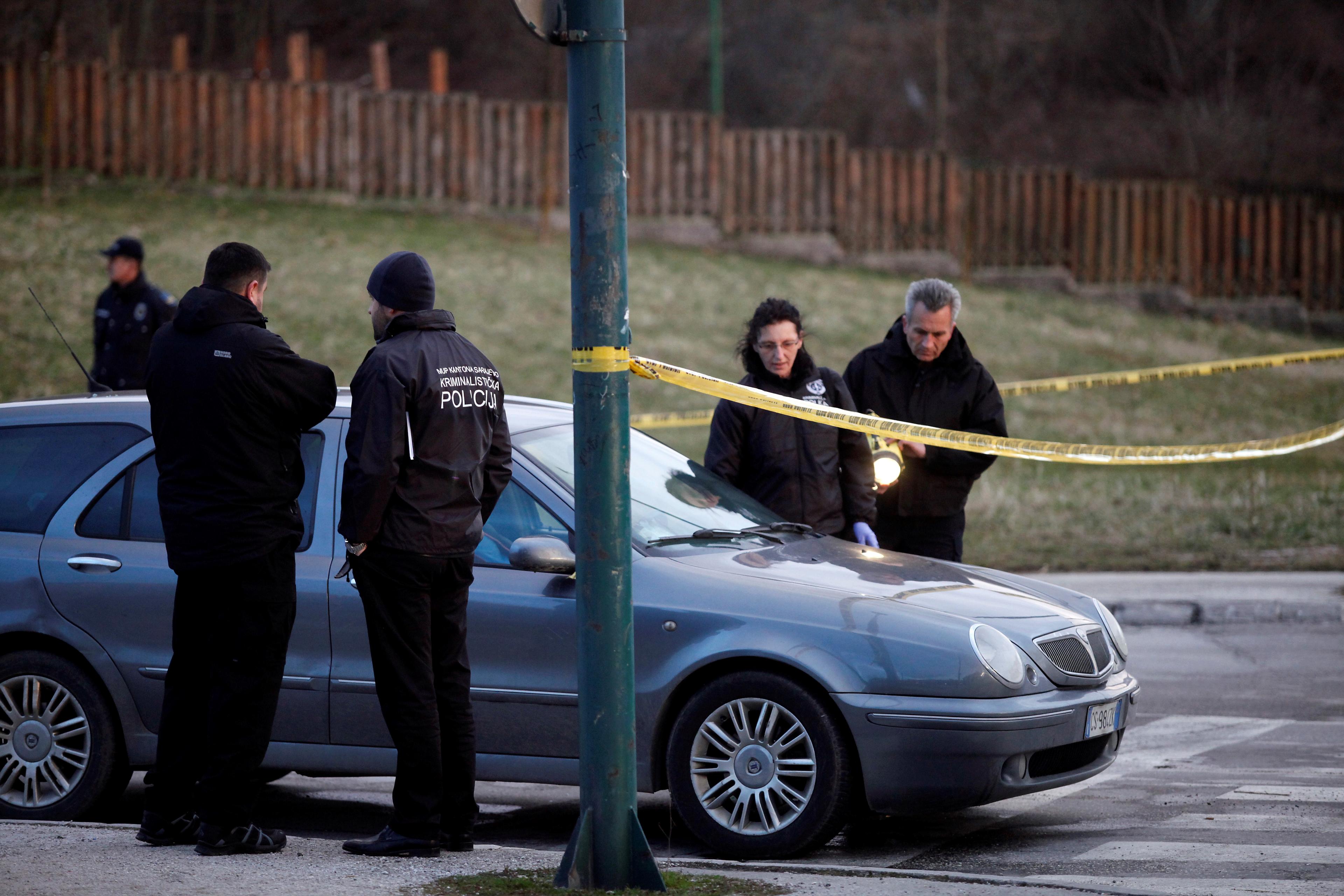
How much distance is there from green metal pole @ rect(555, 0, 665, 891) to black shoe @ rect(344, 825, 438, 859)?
714 mm

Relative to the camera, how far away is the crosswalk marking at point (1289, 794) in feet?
19.6

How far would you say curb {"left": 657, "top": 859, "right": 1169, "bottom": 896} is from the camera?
4508 mm

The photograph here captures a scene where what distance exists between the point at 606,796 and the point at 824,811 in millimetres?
1039

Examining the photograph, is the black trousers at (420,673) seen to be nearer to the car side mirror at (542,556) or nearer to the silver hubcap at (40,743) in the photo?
the car side mirror at (542,556)

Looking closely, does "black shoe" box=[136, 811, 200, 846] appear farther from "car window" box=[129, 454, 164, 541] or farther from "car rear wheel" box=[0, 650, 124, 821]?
"car window" box=[129, 454, 164, 541]

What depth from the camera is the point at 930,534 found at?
23.8ft

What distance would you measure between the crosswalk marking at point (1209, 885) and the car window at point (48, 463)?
3.77m

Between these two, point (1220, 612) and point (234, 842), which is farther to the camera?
point (1220, 612)

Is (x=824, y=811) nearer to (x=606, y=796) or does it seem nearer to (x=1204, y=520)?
(x=606, y=796)

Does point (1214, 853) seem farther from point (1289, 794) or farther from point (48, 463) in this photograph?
point (48, 463)

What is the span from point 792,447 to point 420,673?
88.3 inches

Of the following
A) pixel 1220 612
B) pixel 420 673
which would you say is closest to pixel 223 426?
pixel 420 673

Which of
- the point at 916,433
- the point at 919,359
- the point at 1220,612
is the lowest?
the point at 1220,612

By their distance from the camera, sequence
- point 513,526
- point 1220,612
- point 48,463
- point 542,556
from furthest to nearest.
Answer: point 1220,612, point 48,463, point 513,526, point 542,556
